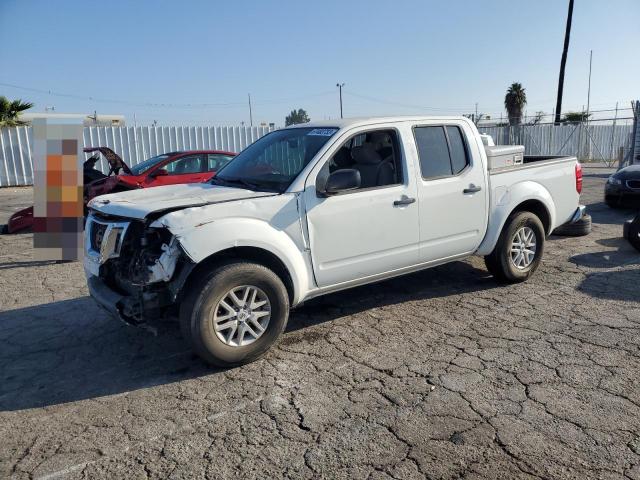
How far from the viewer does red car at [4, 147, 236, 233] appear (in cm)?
921

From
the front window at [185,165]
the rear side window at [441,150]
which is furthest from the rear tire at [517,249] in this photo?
A: the front window at [185,165]

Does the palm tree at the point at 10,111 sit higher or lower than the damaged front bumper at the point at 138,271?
higher

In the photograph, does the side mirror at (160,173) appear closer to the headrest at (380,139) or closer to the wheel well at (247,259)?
the headrest at (380,139)

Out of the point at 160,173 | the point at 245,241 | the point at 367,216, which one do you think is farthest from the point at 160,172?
the point at 245,241

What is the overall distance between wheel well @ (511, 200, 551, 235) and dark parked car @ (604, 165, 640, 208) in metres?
5.30

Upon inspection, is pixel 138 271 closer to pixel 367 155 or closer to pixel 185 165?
pixel 367 155

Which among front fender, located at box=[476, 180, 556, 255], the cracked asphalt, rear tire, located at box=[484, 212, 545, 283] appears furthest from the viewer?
rear tire, located at box=[484, 212, 545, 283]

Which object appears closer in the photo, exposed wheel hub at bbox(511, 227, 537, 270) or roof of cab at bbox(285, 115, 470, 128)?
roof of cab at bbox(285, 115, 470, 128)

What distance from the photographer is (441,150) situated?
497 centimetres

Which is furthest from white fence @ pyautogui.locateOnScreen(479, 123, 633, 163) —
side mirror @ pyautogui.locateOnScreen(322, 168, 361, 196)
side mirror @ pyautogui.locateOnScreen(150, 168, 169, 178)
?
side mirror @ pyautogui.locateOnScreen(322, 168, 361, 196)

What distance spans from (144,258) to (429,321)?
2.61 metres

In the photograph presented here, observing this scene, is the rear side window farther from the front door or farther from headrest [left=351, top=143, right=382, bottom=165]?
headrest [left=351, top=143, right=382, bottom=165]

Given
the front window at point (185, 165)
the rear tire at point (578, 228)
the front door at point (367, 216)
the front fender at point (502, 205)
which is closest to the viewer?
the front door at point (367, 216)

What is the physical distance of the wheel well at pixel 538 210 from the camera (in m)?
5.67
